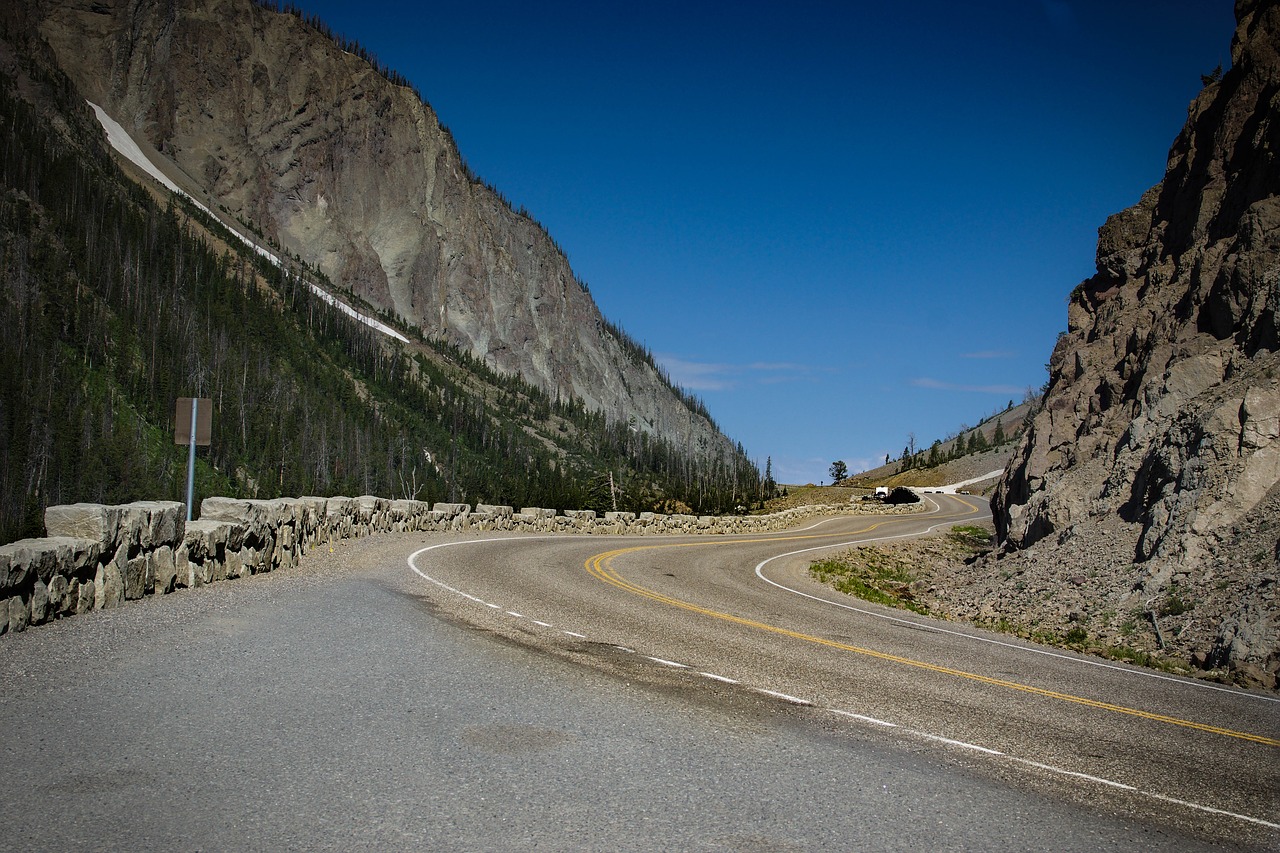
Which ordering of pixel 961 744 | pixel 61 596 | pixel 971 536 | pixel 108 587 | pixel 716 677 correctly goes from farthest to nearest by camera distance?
pixel 971 536, pixel 108 587, pixel 61 596, pixel 716 677, pixel 961 744

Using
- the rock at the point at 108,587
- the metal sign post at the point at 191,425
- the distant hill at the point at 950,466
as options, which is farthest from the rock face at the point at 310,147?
the rock at the point at 108,587

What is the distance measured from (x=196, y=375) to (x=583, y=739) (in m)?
104

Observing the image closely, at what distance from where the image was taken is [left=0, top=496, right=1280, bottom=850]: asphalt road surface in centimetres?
475

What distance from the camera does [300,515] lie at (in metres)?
18.0

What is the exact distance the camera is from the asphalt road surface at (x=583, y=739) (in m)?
4.75

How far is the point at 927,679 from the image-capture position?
9156mm

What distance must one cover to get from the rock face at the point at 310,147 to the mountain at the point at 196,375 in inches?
373

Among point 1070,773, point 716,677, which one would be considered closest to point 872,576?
point 716,677

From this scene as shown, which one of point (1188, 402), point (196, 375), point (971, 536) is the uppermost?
point (196, 375)

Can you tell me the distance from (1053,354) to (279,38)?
189150 millimetres

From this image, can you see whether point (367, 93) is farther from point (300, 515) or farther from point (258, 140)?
point (300, 515)

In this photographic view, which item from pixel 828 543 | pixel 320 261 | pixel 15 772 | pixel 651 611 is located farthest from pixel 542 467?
pixel 15 772

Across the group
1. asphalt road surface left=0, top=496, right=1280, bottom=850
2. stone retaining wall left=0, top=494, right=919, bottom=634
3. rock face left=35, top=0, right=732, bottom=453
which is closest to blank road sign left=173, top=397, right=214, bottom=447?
stone retaining wall left=0, top=494, right=919, bottom=634

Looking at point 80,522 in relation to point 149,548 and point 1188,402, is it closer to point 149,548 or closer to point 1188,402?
point 149,548
